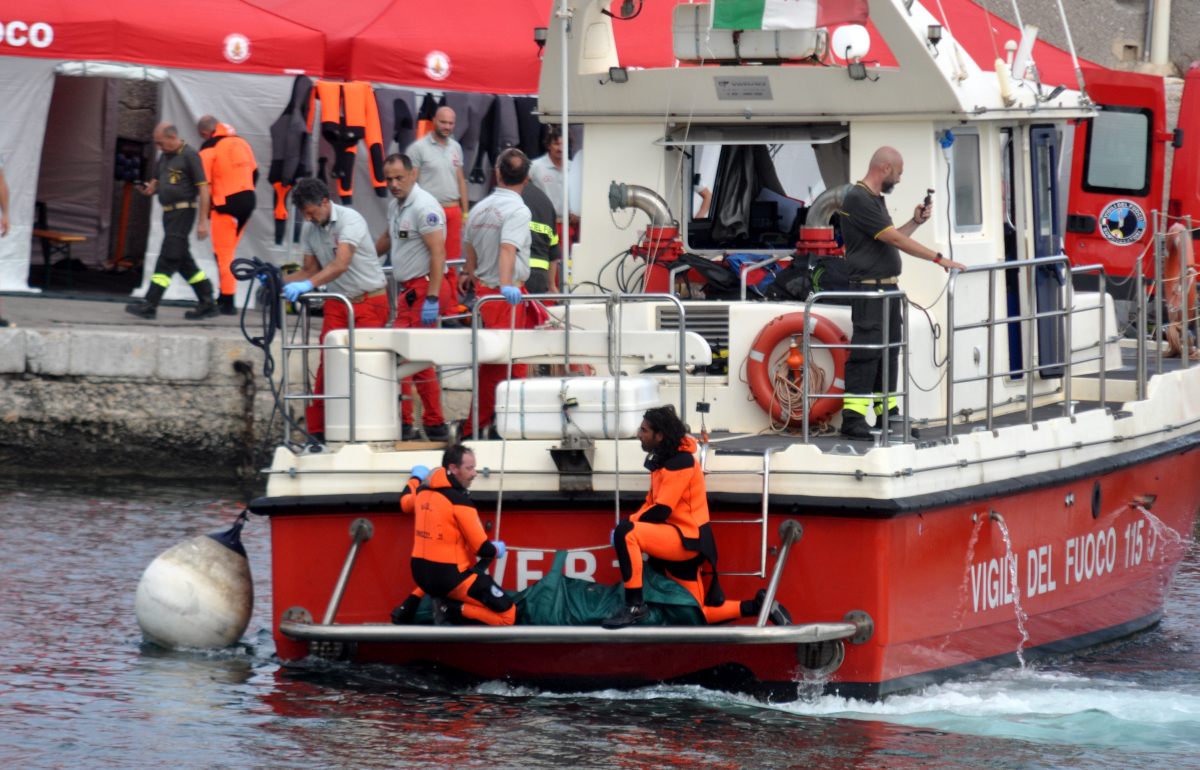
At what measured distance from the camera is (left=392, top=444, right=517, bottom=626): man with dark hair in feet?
25.9

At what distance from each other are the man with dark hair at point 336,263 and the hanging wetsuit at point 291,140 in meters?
6.43

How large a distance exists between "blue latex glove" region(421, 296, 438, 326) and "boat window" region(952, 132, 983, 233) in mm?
2413

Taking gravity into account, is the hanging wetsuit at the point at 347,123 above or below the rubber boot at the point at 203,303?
above

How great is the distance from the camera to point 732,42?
9.66 metres

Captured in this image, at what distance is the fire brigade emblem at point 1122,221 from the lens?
15.3 metres

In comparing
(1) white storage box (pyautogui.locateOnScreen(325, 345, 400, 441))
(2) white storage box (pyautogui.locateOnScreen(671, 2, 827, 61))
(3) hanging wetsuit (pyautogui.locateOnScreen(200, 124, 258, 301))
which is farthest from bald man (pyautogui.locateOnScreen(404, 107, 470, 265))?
(1) white storage box (pyautogui.locateOnScreen(325, 345, 400, 441))

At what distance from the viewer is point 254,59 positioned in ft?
53.2

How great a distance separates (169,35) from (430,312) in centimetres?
710

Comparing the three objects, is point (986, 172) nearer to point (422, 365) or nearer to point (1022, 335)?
point (1022, 335)

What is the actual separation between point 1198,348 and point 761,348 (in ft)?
13.2

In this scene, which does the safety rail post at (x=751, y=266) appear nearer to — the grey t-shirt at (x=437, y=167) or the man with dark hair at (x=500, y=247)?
→ the man with dark hair at (x=500, y=247)

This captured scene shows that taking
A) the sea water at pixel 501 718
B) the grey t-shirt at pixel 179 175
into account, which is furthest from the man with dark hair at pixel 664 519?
the grey t-shirt at pixel 179 175

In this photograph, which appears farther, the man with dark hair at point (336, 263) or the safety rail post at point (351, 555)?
the man with dark hair at point (336, 263)

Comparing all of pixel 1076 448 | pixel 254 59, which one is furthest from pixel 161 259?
pixel 1076 448
